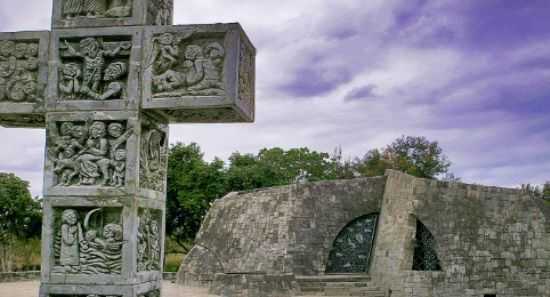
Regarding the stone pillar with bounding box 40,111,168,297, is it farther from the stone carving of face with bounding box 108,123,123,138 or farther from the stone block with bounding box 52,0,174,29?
the stone block with bounding box 52,0,174,29

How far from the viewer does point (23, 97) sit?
18.9 ft

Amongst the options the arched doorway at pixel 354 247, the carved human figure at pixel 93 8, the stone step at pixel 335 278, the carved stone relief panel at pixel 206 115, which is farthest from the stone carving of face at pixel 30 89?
the arched doorway at pixel 354 247

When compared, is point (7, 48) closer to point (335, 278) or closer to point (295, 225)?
point (335, 278)

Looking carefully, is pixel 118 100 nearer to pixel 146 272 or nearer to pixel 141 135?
pixel 141 135

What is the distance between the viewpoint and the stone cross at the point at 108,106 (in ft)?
17.9

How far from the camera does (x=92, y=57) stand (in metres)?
5.70

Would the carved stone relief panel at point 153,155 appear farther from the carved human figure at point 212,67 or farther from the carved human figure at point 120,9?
the carved human figure at point 120,9

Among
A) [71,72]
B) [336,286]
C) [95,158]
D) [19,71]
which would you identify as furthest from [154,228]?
[336,286]

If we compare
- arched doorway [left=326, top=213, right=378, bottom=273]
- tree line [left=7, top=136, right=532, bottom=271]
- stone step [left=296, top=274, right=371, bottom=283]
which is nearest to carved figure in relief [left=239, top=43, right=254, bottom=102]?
stone step [left=296, top=274, right=371, bottom=283]

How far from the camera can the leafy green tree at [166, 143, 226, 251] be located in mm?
34531

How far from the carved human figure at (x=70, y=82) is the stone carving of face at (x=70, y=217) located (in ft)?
3.08

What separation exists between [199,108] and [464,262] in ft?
47.5

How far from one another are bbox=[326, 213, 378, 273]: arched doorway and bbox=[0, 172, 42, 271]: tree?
14607 mm

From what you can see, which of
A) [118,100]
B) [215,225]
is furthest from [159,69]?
[215,225]
